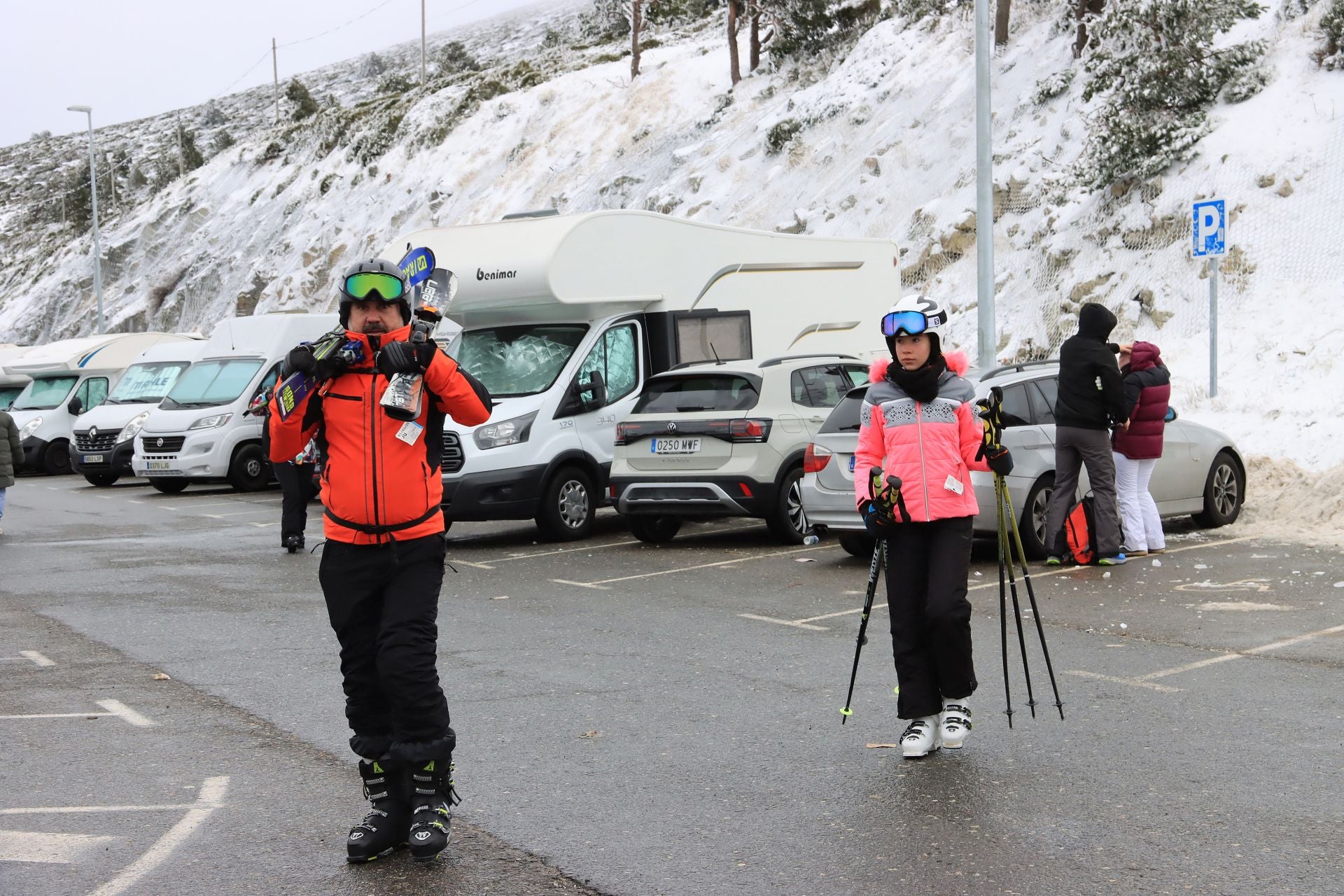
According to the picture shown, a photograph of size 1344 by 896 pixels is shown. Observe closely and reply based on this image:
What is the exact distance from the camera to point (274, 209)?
61438 millimetres

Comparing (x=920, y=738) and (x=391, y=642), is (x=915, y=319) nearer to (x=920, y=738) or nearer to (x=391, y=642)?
(x=920, y=738)

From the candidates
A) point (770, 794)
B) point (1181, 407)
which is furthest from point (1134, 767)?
point (1181, 407)

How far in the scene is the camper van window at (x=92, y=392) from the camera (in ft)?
91.2

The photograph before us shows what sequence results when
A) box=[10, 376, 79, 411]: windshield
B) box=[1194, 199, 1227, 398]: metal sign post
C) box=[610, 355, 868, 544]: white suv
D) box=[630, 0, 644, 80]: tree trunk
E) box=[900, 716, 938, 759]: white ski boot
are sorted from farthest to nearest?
box=[630, 0, 644, 80]: tree trunk
box=[10, 376, 79, 411]: windshield
box=[1194, 199, 1227, 398]: metal sign post
box=[610, 355, 868, 544]: white suv
box=[900, 716, 938, 759]: white ski boot

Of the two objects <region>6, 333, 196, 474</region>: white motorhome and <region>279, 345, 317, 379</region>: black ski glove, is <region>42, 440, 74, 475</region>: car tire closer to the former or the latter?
<region>6, 333, 196, 474</region>: white motorhome

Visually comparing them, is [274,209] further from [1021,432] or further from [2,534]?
[1021,432]

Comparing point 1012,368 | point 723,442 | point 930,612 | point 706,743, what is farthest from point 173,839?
point 1012,368

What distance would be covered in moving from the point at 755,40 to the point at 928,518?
38.4m

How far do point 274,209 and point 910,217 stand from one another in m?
39.9

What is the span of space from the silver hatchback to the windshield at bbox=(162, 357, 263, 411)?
41.5ft

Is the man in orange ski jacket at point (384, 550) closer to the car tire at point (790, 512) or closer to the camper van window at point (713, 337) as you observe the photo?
the car tire at point (790, 512)

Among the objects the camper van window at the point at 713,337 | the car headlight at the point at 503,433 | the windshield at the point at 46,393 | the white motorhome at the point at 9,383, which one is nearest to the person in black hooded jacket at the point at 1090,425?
the camper van window at the point at 713,337

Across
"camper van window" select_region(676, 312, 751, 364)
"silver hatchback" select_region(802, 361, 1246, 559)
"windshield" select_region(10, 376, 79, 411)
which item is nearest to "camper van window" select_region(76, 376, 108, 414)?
"windshield" select_region(10, 376, 79, 411)

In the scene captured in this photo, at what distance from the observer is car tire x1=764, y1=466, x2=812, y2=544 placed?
41.7ft
